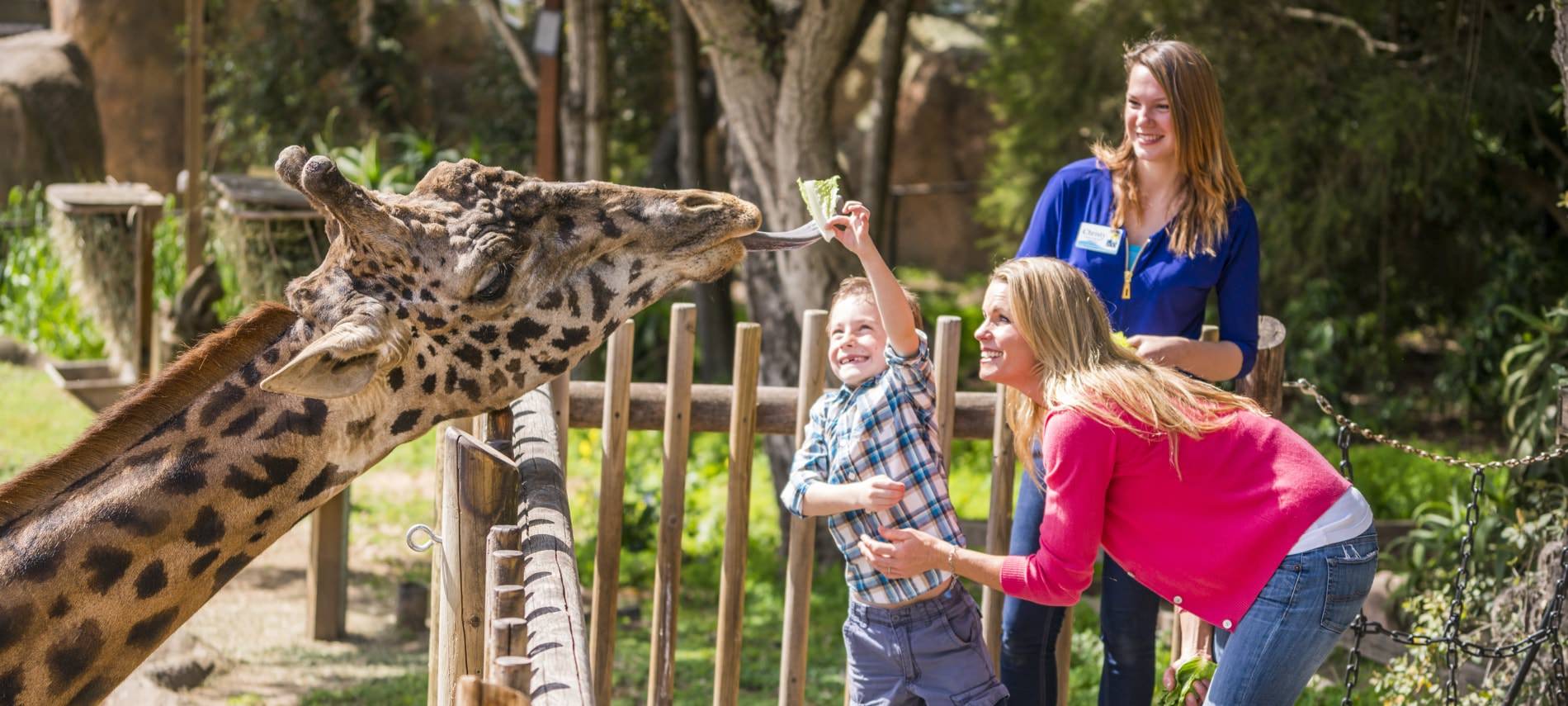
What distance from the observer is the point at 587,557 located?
784 cm

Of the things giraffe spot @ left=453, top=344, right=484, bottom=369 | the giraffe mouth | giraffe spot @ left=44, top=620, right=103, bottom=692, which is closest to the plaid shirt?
the giraffe mouth

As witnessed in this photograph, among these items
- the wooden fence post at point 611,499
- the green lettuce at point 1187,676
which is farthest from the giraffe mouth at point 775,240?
the green lettuce at point 1187,676

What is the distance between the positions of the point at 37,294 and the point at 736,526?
1076cm

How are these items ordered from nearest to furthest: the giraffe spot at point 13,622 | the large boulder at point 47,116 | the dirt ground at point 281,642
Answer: the giraffe spot at point 13,622, the dirt ground at point 281,642, the large boulder at point 47,116

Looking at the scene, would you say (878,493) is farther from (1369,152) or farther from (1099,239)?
(1369,152)

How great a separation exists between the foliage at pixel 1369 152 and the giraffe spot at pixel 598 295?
6975mm

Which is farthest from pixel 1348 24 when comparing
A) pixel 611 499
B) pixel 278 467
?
pixel 278 467

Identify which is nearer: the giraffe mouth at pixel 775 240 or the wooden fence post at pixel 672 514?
the giraffe mouth at pixel 775 240

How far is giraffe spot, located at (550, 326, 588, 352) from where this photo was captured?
3008 millimetres

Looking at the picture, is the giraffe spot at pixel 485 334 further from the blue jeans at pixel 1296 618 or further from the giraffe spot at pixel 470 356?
the blue jeans at pixel 1296 618

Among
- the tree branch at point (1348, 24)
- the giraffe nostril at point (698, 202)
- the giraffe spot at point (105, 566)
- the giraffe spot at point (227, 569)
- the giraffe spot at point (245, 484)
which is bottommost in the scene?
the giraffe spot at point (227, 569)

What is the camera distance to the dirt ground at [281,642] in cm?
564

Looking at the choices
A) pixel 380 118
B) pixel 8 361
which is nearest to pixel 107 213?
pixel 8 361

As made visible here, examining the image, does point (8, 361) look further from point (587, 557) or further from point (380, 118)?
point (587, 557)
